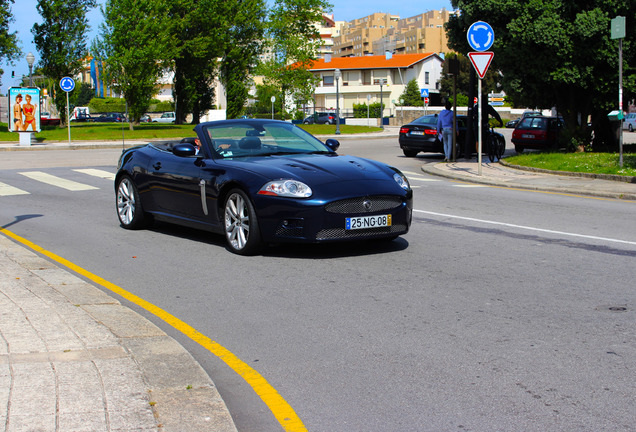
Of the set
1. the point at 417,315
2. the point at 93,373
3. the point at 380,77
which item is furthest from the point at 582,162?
the point at 380,77

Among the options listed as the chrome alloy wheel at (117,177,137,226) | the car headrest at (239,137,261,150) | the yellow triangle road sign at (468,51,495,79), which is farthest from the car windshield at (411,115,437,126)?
the car headrest at (239,137,261,150)

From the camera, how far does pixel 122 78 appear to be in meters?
50.5

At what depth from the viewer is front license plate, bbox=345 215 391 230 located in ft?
25.4

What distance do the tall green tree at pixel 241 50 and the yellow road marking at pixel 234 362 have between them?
54.6 m

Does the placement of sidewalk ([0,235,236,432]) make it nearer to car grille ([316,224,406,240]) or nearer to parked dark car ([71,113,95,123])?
car grille ([316,224,406,240])

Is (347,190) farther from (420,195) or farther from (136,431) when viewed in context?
(420,195)

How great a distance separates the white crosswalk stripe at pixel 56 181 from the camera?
16.2 metres

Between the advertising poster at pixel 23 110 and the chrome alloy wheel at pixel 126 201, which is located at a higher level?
the advertising poster at pixel 23 110

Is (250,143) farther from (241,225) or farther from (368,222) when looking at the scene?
(368,222)

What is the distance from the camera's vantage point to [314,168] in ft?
26.7

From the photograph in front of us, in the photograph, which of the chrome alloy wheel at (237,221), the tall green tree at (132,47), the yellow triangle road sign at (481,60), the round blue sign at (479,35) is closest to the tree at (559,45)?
the round blue sign at (479,35)

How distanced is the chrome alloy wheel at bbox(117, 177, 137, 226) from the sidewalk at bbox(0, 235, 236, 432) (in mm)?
4006

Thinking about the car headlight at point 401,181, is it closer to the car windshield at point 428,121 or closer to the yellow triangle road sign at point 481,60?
the yellow triangle road sign at point 481,60

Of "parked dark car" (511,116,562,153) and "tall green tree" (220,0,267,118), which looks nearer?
"parked dark car" (511,116,562,153)
